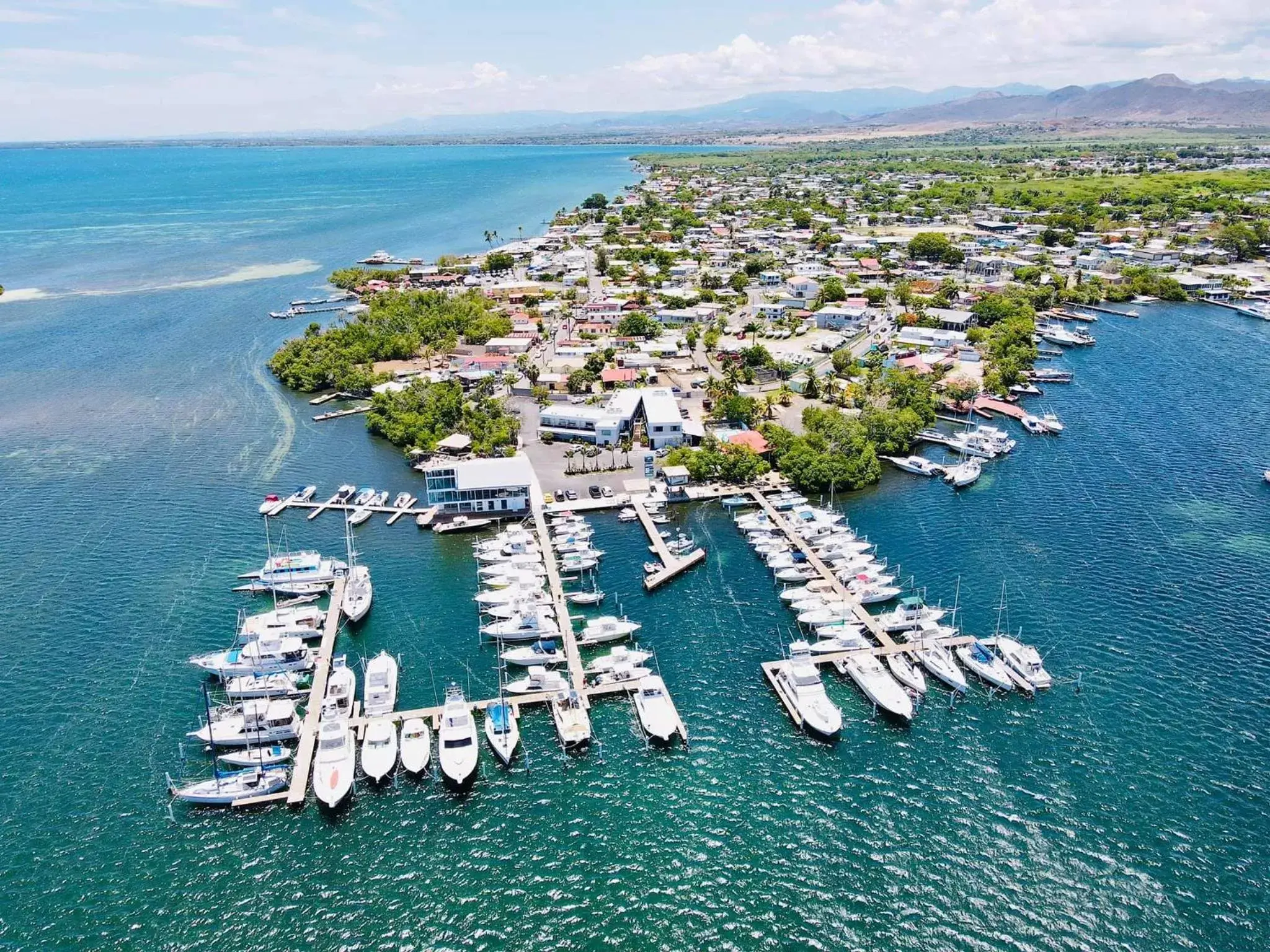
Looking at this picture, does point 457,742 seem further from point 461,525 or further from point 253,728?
point 461,525

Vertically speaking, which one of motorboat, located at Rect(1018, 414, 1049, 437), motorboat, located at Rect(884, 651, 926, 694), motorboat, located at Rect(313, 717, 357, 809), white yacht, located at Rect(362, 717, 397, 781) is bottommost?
motorboat, located at Rect(1018, 414, 1049, 437)

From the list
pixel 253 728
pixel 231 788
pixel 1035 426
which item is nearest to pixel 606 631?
pixel 253 728

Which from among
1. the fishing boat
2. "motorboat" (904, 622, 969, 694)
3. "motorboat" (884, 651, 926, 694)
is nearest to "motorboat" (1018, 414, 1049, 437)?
"motorboat" (904, 622, 969, 694)

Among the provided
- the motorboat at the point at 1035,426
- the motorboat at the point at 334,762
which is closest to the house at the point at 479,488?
the motorboat at the point at 334,762

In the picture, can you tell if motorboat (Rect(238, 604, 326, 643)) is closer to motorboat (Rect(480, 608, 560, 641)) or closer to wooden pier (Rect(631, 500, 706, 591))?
motorboat (Rect(480, 608, 560, 641))

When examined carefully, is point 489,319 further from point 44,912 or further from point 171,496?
point 44,912

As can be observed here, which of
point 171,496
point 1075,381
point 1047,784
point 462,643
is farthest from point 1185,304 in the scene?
point 171,496
